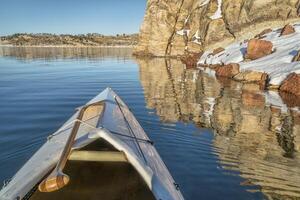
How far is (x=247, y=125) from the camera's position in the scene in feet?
45.1

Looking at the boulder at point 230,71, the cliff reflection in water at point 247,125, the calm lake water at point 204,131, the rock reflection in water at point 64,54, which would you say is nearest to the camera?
the calm lake water at point 204,131

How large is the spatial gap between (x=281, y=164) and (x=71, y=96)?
47.5ft

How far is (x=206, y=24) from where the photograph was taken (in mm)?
64500

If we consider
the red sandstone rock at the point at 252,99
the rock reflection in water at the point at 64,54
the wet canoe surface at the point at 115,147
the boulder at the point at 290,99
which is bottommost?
the rock reflection in water at the point at 64,54

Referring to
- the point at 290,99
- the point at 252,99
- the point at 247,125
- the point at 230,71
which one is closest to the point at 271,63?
the point at 230,71

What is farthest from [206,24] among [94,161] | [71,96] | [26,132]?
[94,161]

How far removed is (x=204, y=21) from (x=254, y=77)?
40.6 meters

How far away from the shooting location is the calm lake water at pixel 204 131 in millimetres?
8273

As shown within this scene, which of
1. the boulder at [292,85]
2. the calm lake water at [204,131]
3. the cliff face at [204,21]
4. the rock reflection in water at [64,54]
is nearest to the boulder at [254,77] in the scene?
the boulder at [292,85]

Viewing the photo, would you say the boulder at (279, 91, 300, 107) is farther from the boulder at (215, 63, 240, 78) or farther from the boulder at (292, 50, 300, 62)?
the boulder at (215, 63, 240, 78)

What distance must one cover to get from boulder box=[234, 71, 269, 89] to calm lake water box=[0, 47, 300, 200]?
312 cm

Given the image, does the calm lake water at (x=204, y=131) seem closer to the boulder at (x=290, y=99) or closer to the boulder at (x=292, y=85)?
the boulder at (x=290, y=99)

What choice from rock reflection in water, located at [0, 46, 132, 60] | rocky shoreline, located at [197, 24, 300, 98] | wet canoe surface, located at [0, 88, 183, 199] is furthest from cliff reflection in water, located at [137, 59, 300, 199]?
rock reflection in water, located at [0, 46, 132, 60]

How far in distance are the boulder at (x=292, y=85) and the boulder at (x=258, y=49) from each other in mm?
9923
